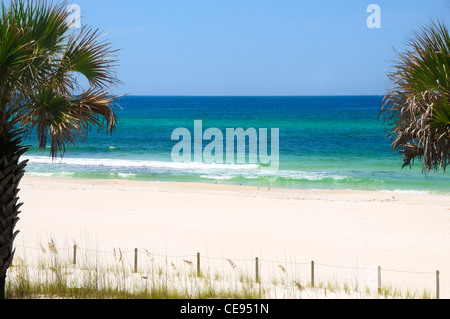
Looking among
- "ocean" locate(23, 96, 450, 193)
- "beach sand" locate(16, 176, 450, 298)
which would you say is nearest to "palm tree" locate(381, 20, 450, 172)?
"beach sand" locate(16, 176, 450, 298)

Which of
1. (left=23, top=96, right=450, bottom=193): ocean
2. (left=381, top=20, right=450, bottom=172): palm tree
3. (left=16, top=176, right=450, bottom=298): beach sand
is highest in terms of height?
(left=381, top=20, right=450, bottom=172): palm tree

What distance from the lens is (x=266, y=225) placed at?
56.4ft

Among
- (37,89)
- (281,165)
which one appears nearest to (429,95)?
(37,89)

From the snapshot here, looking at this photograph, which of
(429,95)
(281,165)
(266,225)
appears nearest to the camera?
(429,95)

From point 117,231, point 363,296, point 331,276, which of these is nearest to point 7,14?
point 363,296

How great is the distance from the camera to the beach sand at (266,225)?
42.3 feet

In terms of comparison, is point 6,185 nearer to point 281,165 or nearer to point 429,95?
point 429,95

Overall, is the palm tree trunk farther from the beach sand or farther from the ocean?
the ocean

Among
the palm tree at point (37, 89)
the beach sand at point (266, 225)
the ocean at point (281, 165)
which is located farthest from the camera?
the ocean at point (281, 165)

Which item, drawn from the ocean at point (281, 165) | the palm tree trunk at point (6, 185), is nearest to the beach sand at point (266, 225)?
the ocean at point (281, 165)

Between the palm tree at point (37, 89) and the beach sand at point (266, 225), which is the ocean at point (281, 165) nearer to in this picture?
the beach sand at point (266, 225)

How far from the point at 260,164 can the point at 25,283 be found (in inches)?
1240

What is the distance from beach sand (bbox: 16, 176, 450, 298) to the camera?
1291 centimetres

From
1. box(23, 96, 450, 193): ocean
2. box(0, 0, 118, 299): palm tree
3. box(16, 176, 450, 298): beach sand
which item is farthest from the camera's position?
box(23, 96, 450, 193): ocean
